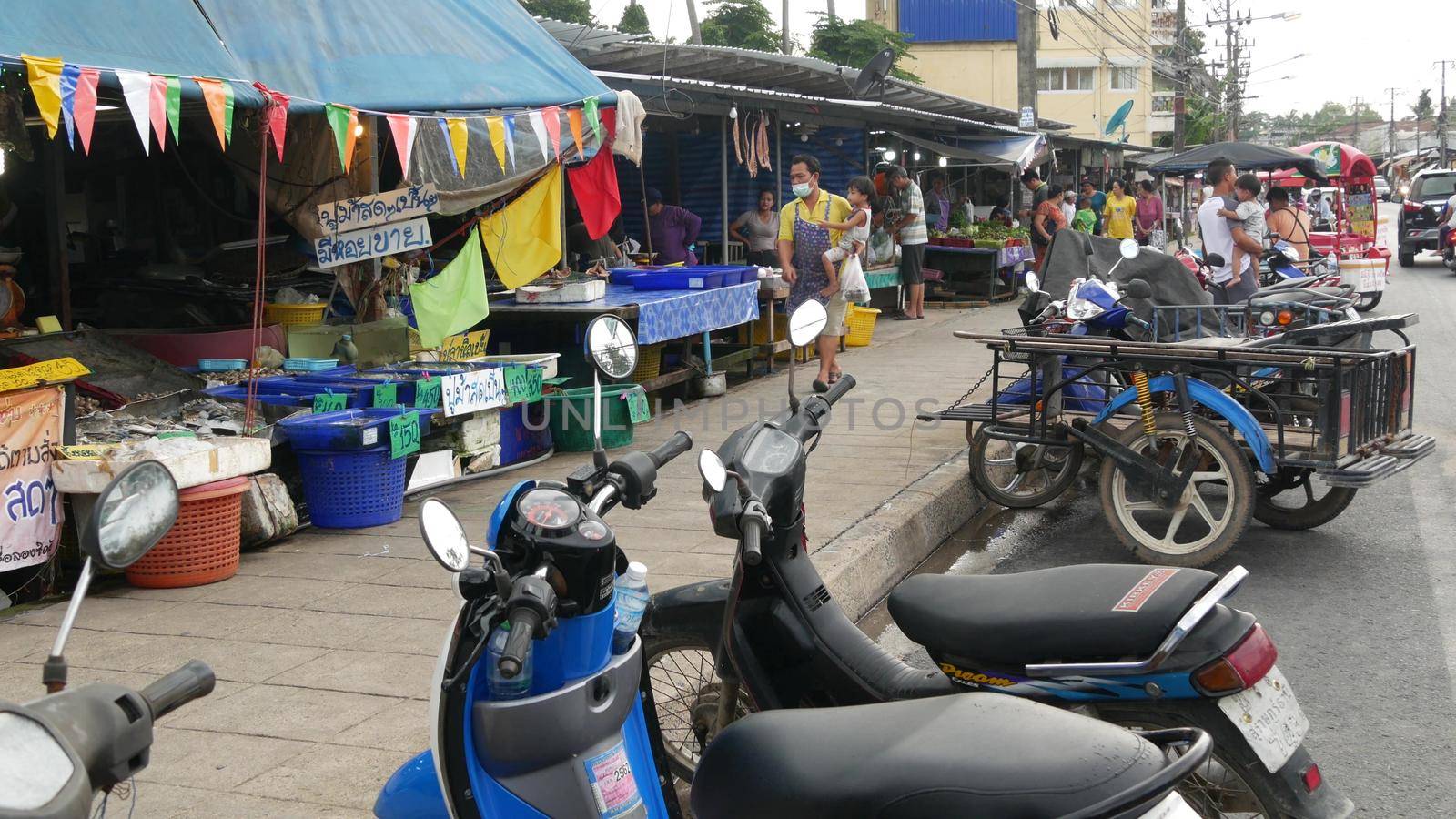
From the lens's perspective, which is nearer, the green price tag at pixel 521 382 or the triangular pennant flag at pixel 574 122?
the green price tag at pixel 521 382

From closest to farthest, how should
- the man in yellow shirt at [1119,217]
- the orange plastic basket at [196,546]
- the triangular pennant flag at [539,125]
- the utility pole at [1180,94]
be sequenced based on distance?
the orange plastic basket at [196,546] < the triangular pennant flag at [539,125] < the man in yellow shirt at [1119,217] < the utility pole at [1180,94]

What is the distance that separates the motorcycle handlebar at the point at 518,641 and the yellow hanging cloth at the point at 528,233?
23.1 ft

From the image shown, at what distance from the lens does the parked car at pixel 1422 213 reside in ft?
87.7

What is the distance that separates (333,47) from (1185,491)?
5.45 meters

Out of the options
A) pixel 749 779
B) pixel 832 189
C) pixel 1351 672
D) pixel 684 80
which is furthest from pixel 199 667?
pixel 832 189

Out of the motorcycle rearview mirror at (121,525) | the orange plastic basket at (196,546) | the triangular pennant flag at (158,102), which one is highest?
the triangular pennant flag at (158,102)

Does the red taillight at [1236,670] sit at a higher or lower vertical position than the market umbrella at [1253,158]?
lower

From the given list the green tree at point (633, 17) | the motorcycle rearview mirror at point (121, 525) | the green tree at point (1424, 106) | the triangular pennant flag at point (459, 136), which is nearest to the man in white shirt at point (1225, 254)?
the triangular pennant flag at point (459, 136)

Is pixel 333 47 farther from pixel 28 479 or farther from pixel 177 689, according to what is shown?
pixel 177 689

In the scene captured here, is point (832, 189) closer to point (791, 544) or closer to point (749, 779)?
point (791, 544)

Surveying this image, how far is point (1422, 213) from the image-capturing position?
2675cm

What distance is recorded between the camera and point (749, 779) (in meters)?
2.14

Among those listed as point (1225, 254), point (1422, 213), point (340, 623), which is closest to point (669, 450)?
point (340, 623)

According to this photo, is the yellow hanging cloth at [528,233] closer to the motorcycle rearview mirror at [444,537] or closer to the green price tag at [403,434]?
the green price tag at [403,434]
